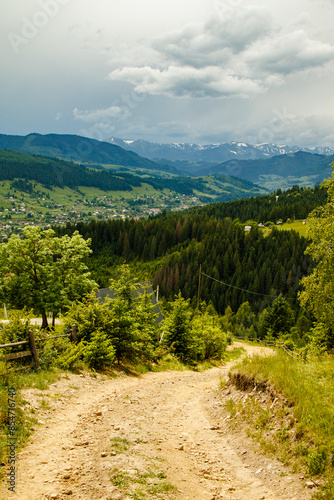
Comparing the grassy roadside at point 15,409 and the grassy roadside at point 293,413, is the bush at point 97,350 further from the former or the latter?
the grassy roadside at point 293,413

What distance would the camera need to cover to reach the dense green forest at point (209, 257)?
4469 inches

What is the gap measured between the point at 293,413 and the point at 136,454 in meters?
4.46

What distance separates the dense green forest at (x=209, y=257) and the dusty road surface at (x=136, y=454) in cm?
8931

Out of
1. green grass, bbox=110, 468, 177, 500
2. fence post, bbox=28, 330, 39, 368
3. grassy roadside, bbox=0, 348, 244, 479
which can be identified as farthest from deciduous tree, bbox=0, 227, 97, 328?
green grass, bbox=110, 468, 177, 500

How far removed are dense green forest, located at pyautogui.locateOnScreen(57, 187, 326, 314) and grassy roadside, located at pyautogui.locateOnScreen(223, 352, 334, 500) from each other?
291ft

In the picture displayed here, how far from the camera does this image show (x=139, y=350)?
20.2 meters

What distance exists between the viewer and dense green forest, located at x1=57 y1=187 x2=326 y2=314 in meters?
114

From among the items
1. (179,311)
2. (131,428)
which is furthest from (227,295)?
(131,428)

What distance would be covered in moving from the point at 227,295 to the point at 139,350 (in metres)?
95.0

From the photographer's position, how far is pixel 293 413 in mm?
8516

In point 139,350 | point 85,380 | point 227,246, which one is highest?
point 85,380

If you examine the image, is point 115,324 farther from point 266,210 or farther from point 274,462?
point 266,210

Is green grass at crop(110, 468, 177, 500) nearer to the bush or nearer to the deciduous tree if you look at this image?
the bush

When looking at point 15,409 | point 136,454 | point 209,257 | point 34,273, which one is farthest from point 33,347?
point 209,257
